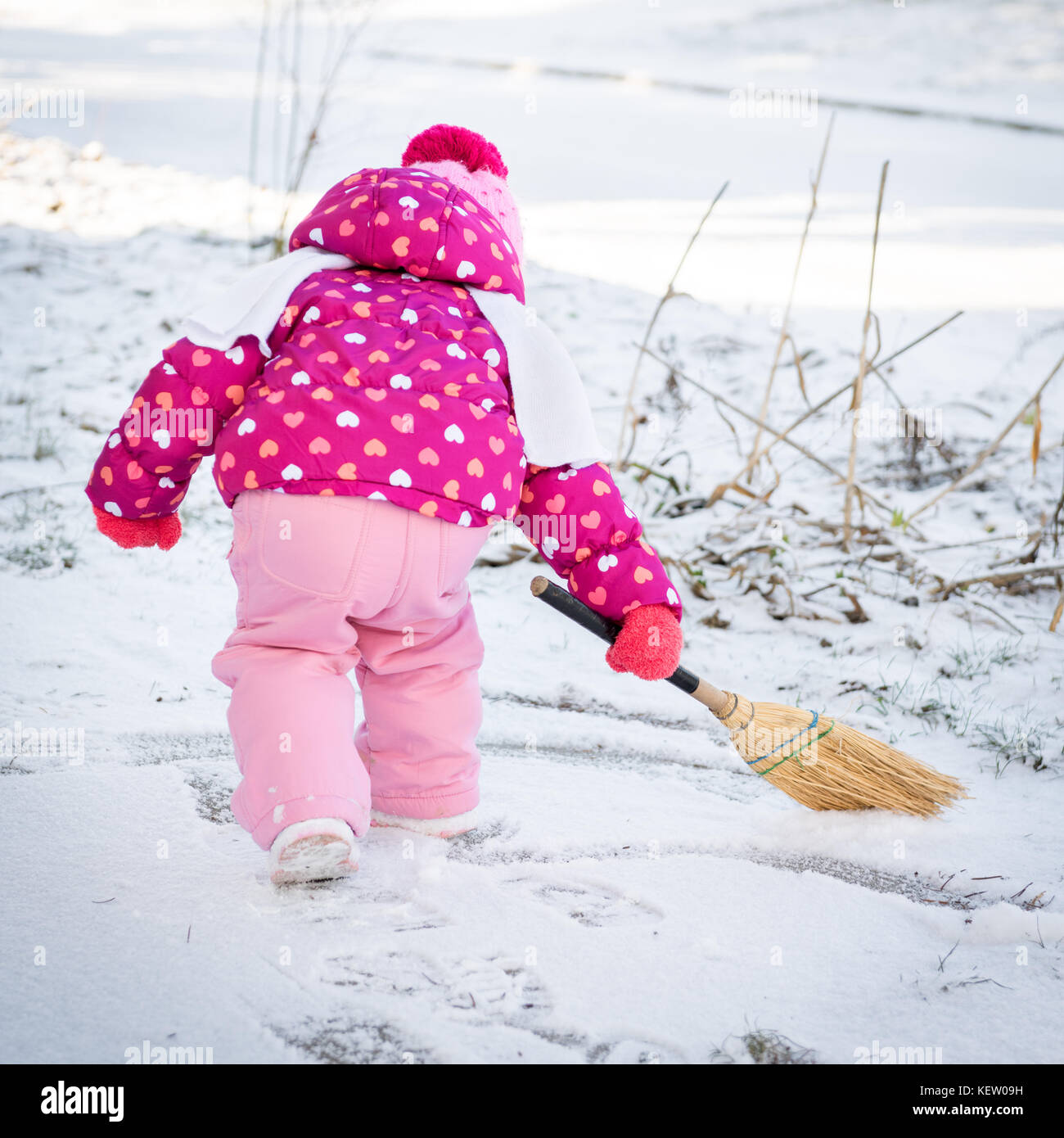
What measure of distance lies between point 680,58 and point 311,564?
13003 millimetres

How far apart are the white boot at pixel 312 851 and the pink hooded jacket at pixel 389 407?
48 cm

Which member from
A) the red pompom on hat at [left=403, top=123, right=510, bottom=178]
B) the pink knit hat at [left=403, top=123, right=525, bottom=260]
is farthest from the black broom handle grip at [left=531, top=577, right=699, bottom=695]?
the red pompom on hat at [left=403, top=123, right=510, bottom=178]

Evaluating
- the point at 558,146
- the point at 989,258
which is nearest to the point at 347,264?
the point at 989,258

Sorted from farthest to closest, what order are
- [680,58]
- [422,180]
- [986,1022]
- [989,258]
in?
[680,58] → [989,258] → [422,180] → [986,1022]

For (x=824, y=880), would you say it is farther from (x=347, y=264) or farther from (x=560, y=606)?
(x=347, y=264)

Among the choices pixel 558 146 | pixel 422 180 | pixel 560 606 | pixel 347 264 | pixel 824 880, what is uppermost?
pixel 558 146

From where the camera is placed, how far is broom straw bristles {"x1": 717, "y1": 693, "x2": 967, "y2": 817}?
195 cm

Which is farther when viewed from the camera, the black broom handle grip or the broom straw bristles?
the broom straw bristles

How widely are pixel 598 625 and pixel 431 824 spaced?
440 millimetres

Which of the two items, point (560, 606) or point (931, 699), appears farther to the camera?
point (931, 699)

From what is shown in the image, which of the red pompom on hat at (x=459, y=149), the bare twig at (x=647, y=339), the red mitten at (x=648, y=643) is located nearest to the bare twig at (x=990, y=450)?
the bare twig at (x=647, y=339)

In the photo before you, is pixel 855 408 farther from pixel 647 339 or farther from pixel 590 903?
pixel 590 903

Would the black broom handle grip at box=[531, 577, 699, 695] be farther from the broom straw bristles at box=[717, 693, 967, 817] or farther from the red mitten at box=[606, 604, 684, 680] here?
the broom straw bristles at box=[717, 693, 967, 817]

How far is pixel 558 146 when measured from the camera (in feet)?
25.6
